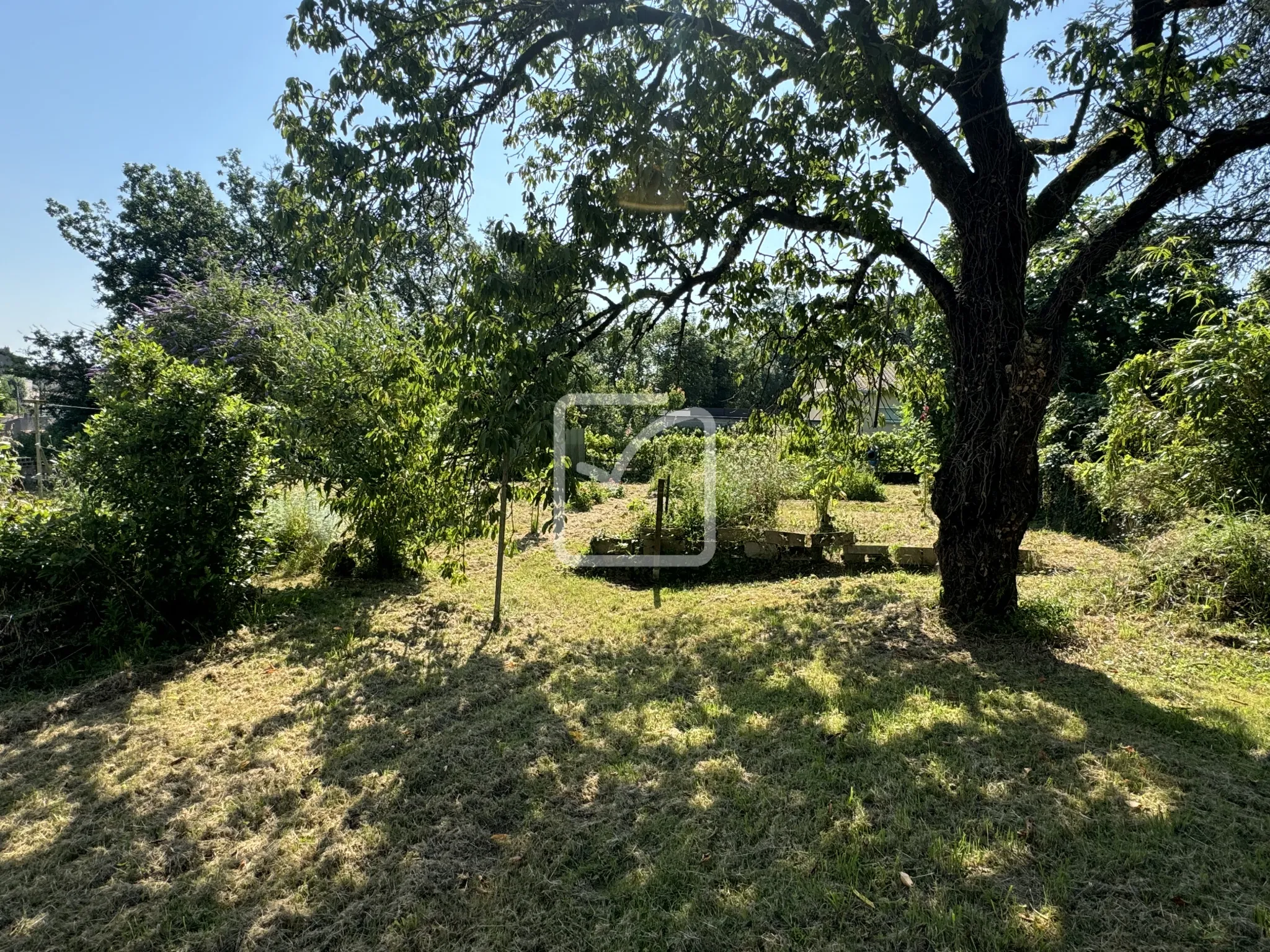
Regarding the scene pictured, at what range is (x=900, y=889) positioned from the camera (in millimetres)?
1978

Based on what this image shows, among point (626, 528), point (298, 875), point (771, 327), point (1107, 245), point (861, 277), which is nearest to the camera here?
point (298, 875)

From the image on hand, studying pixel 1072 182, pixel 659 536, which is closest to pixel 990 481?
pixel 1072 182

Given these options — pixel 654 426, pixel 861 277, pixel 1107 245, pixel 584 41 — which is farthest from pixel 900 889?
pixel 654 426

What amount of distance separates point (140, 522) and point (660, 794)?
4.14m

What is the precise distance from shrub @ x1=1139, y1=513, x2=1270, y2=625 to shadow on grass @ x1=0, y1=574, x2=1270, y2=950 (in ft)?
4.77

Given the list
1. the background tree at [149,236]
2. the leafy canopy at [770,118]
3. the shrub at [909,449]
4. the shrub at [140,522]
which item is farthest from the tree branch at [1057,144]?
the background tree at [149,236]

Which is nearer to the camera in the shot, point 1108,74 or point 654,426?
point 1108,74

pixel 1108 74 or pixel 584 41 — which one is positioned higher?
pixel 584 41

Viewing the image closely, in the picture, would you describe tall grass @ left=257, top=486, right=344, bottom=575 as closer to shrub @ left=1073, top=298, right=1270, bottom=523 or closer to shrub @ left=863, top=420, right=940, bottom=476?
shrub @ left=863, top=420, right=940, bottom=476

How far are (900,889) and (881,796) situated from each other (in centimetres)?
54

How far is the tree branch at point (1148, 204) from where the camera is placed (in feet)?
11.6

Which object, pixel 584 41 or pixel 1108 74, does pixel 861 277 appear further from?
pixel 584 41

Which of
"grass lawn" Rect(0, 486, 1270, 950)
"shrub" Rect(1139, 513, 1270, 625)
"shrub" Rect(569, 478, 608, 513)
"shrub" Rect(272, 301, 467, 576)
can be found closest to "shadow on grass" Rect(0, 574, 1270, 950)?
"grass lawn" Rect(0, 486, 1270, 950)

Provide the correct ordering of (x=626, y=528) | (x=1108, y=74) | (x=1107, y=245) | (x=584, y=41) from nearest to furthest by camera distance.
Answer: (x=1108, y=74) < (x=1107, y=245) < (x=584, y=41) < (x=626, y=528)
